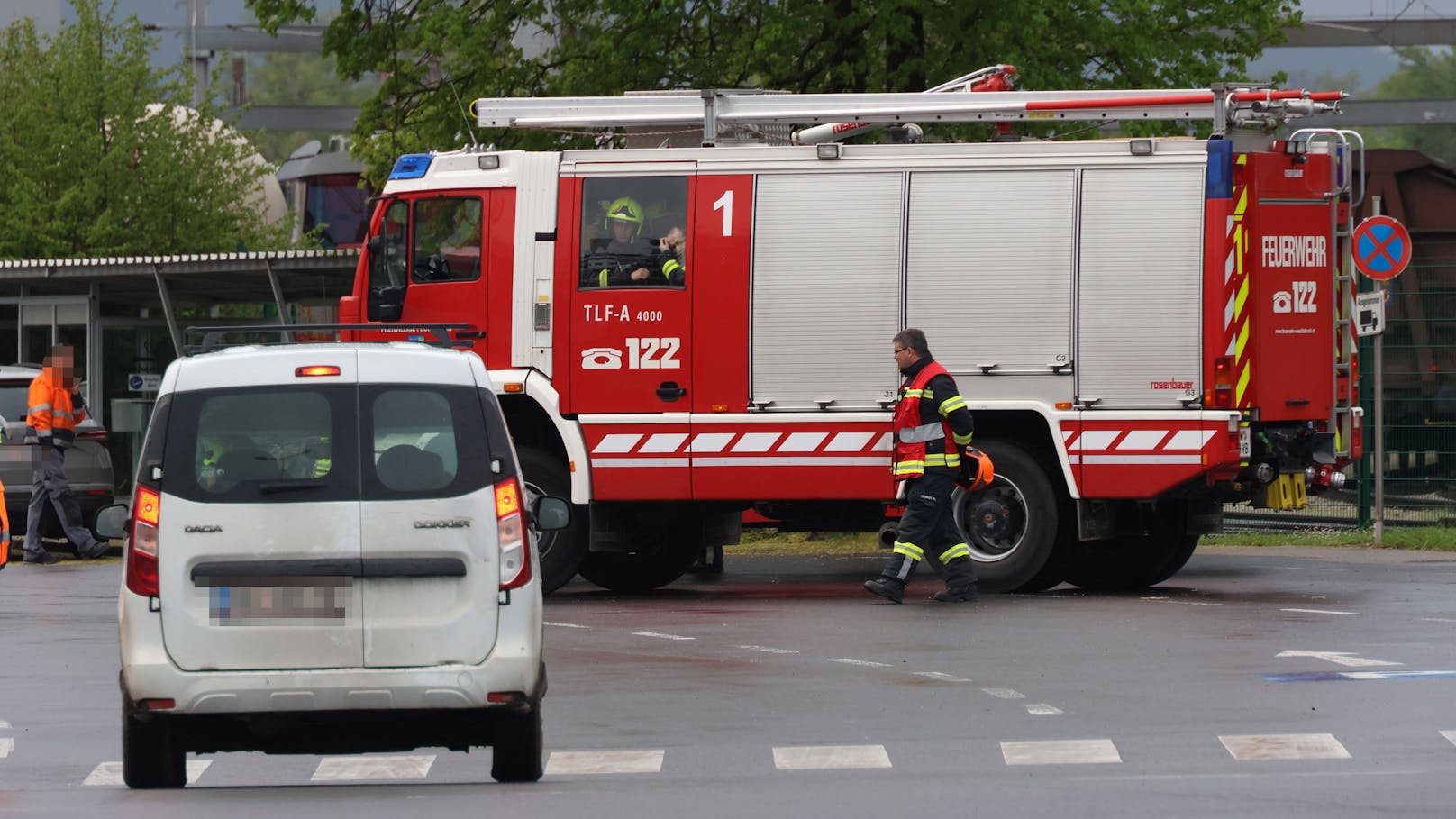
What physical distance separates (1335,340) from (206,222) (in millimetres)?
26018

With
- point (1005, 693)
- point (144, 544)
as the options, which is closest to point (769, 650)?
point (1005, 693)

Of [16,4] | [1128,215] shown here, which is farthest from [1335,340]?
[16,4]

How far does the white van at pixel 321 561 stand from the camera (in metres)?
7.79

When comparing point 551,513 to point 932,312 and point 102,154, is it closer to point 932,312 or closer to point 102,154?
point 932,312

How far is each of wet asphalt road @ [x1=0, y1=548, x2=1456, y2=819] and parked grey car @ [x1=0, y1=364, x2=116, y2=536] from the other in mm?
5276

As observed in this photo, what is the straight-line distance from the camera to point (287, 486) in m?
7.85

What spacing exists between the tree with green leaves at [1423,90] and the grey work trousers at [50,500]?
2192 inches

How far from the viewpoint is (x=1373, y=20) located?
56812 millimetres

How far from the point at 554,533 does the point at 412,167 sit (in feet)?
9.11

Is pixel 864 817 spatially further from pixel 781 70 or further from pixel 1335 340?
pixel 781 70

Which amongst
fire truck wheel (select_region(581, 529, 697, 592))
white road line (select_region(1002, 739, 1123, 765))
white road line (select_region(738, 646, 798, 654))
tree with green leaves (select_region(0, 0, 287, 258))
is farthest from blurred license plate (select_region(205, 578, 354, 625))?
tree with green leaves (select_region(0, 0, 287, 258))

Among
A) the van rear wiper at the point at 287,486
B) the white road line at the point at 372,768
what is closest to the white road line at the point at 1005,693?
the white road line at the point at 372,768

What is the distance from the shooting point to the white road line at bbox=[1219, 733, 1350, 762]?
8.48 m

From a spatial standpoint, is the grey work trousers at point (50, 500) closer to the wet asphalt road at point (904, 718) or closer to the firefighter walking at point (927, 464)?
the wet asphalt road at point (904, 718)
